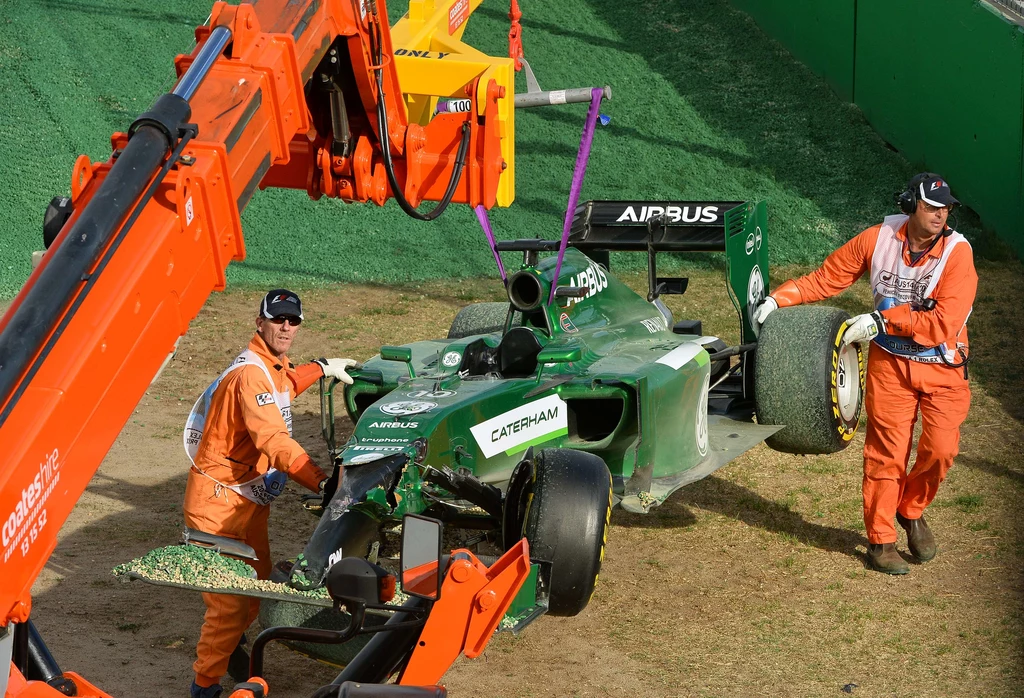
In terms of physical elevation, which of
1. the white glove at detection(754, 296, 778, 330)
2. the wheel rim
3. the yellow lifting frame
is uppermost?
the yellow lifting frame

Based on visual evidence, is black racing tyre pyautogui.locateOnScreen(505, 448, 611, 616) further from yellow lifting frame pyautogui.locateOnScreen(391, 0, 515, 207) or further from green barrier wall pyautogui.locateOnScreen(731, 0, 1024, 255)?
green barrier wall pyautogui.locateOnScreen(731, 0, 1024, 255)

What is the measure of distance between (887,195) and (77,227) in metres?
12.3

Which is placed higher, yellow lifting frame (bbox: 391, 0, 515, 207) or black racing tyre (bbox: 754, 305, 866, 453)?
yellow lifting frame (bbox: 391, 0, 515, 207)

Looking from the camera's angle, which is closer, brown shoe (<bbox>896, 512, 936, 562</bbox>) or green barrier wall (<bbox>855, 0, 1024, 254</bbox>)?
brown shoe (<bbox>896, 512, 936, 562</bbox>)

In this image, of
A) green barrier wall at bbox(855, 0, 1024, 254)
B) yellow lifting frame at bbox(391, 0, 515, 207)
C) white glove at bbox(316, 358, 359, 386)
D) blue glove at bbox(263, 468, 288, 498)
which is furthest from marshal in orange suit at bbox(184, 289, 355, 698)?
green barrier wall at bbox(855, 0, 1024, 254)

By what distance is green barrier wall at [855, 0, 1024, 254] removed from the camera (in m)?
12.9

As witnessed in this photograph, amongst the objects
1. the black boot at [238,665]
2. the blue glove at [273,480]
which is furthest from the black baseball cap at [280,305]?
the black boot at [238,665]

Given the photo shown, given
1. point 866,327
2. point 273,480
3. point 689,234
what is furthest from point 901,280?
point 273,480

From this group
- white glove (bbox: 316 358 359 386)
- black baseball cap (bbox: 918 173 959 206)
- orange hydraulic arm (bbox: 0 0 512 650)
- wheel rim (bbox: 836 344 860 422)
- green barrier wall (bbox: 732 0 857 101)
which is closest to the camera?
orange hydraulic arm (bbox: 0 0 512 650)

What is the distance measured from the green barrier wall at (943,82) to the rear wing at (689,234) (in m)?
5.67

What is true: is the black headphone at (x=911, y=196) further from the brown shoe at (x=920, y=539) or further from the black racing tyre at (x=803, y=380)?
the brown shoe at (x=920, y=539)

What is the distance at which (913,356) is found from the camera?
7.46 m

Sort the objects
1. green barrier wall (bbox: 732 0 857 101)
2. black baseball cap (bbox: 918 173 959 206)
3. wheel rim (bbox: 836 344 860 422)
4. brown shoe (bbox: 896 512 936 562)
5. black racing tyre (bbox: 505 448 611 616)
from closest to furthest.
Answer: black racing tyre (bbox: 505 448 611 616)
black baseball cap (bbox: 918 173 959 206)
brown shoe (bbox: 896 512 936 562)
wheel rim (bbox: 836 344 860 422)
green barrier wall (bbox: 732 0 857 101)

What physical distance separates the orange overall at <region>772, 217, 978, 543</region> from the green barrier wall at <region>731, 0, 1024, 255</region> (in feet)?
19.6
